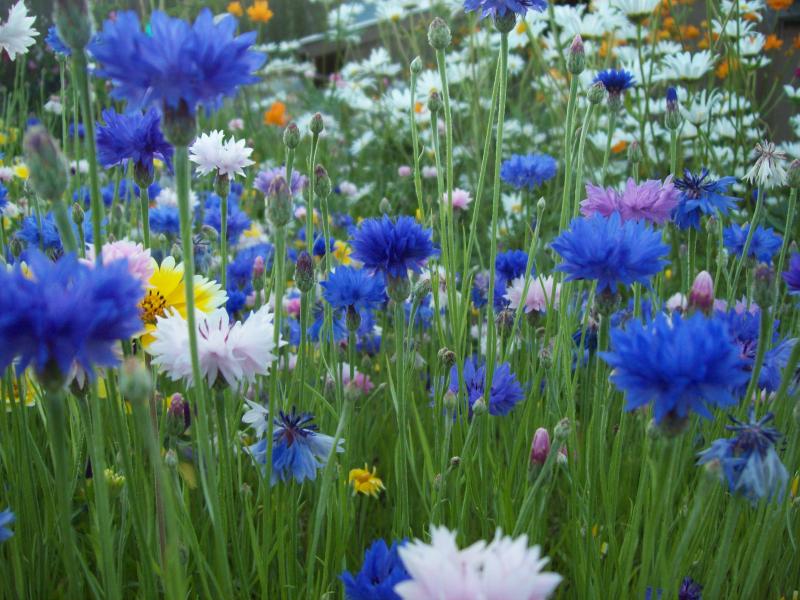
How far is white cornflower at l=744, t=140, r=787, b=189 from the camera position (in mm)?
1238

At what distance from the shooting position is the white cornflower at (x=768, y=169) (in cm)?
124

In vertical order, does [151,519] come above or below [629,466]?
below

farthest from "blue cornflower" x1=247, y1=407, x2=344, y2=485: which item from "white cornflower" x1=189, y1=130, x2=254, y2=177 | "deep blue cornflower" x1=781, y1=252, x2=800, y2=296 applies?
"deep blue cornflower" x1=781, y1=252, x2=800, y2=296

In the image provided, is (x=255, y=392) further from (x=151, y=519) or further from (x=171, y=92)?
(x=171, y=92)

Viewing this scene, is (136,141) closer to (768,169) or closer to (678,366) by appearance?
(678,366)

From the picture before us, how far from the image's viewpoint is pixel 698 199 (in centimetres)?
121

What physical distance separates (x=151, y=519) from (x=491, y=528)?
53 cm

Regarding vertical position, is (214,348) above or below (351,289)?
below

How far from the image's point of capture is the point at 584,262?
0.93 m

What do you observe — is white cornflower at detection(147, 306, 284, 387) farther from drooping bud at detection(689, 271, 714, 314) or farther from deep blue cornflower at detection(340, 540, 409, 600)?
drooping bud at detection(689, 271, 714, 314)

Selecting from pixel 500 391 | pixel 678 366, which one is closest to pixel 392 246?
pixel 500 391

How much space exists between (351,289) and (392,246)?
17 centimetres

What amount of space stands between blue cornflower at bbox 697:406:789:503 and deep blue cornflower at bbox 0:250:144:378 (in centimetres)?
52

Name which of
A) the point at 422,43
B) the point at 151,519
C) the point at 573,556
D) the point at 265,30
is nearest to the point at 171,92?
the point at 151,519
